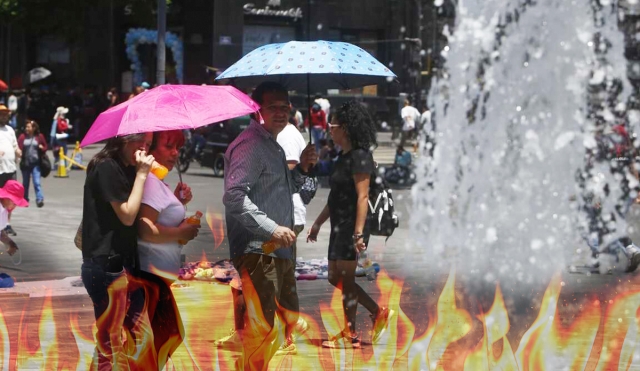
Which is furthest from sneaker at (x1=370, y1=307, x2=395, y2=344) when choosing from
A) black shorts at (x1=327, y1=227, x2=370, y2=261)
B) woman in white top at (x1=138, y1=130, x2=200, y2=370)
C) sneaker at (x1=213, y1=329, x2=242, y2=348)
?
woman in white top at (x1=138, y1=130, x2=200, y2=370)

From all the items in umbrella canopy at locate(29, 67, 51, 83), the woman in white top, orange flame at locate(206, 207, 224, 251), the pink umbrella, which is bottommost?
umbrella canopy at locate(29, 67, 51, 83)

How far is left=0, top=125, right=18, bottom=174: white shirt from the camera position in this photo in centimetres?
1423

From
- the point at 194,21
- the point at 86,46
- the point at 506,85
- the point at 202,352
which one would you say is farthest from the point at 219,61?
the point at 202,352

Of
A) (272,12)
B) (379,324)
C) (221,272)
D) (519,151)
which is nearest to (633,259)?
(221,272)

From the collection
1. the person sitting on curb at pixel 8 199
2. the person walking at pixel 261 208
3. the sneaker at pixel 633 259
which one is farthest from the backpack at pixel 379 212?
the sneaker at pixel 633 259

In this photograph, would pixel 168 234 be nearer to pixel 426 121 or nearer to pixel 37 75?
pixel 426 121

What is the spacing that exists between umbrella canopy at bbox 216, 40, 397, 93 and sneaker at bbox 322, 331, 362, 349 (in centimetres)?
167

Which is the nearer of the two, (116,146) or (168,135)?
(116,146)

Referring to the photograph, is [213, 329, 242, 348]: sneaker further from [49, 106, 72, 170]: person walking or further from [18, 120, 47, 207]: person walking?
[49, 106, 72, 170]: person walking

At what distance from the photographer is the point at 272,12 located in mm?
39188

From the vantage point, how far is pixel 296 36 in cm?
4081

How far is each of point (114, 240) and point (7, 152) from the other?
Result: 9563mm

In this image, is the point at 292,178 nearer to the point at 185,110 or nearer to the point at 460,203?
the point at 185,110

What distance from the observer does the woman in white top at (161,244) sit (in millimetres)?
5332
